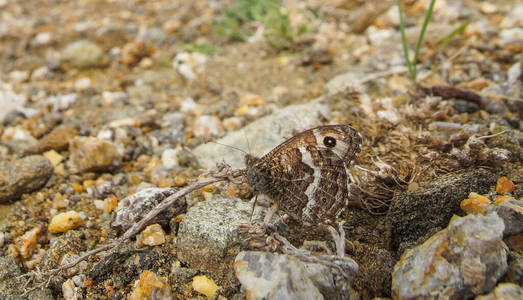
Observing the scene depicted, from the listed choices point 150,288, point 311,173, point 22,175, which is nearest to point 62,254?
point 150,288

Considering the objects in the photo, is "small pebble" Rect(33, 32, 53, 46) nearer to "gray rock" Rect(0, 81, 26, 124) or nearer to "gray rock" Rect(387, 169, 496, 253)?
"gray rock" Rect(0, 81, 26, 124)

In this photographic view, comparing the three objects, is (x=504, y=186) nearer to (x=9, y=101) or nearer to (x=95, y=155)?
(x=95, y=155)

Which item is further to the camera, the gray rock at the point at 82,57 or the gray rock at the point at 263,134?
the gray rock at the point at 82,57

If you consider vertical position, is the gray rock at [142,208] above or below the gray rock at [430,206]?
below

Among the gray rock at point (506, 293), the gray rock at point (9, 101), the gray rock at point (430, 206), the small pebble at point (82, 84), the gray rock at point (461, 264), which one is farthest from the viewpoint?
the small pebble at point (82, 84)

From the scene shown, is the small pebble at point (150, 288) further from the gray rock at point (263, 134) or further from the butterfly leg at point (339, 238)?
the gray rock at point (263, 134)


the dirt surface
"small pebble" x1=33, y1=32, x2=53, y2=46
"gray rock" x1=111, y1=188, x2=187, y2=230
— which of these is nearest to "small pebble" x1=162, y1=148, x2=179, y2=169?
the dirt surface

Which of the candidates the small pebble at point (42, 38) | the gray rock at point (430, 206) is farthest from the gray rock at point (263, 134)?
the small pebble at point (42, 38)
